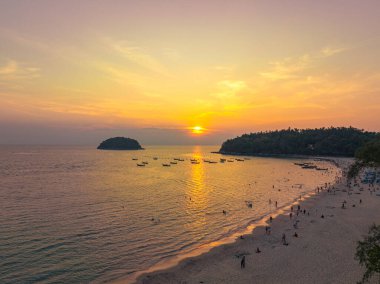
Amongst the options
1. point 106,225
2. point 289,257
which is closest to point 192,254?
point 289,257

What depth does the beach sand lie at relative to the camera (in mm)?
27828

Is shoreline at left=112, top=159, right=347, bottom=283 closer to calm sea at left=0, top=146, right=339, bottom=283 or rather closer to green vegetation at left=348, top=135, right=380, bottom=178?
calm sea at left=0, top=146, right=339, bottom=283

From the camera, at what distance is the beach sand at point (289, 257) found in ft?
91.3

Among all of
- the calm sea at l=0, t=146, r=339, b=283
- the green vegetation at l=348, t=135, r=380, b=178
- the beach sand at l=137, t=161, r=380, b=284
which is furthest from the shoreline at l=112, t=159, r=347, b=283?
the green vegetation at l=348, t=135, r=380, b=178

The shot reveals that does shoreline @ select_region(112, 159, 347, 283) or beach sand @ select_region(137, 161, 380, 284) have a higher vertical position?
beach sand @ select_region(137, 161, 380, 284)

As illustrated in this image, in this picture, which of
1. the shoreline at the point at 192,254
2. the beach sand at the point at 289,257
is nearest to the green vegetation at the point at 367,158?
the beach sand at the point at 289,257

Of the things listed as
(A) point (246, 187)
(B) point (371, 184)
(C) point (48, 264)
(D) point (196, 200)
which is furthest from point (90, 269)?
(B) point (371, 184)

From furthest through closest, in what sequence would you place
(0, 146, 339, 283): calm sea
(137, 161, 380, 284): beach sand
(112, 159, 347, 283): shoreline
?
1. (0, 146, 339, 283): calm sea
2. (112, 159, 347, 283): shoreline
3. (137, 161, 380, 284): beach sand

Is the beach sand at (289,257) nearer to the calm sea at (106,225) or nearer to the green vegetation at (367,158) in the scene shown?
the calm sea at (106,225)

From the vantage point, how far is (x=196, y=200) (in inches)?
2682

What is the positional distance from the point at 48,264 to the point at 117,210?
25.3 metres

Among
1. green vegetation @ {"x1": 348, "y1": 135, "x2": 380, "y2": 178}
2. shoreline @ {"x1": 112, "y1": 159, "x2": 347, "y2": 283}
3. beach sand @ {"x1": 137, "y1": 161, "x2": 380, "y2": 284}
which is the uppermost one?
green vegetation @ {"x1": 348, "y1": 135, "x2": 380, "y2": 178}

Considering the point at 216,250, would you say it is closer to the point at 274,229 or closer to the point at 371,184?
the point at 274,229

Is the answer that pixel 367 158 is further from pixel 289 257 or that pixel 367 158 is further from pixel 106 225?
pixel 106 225
